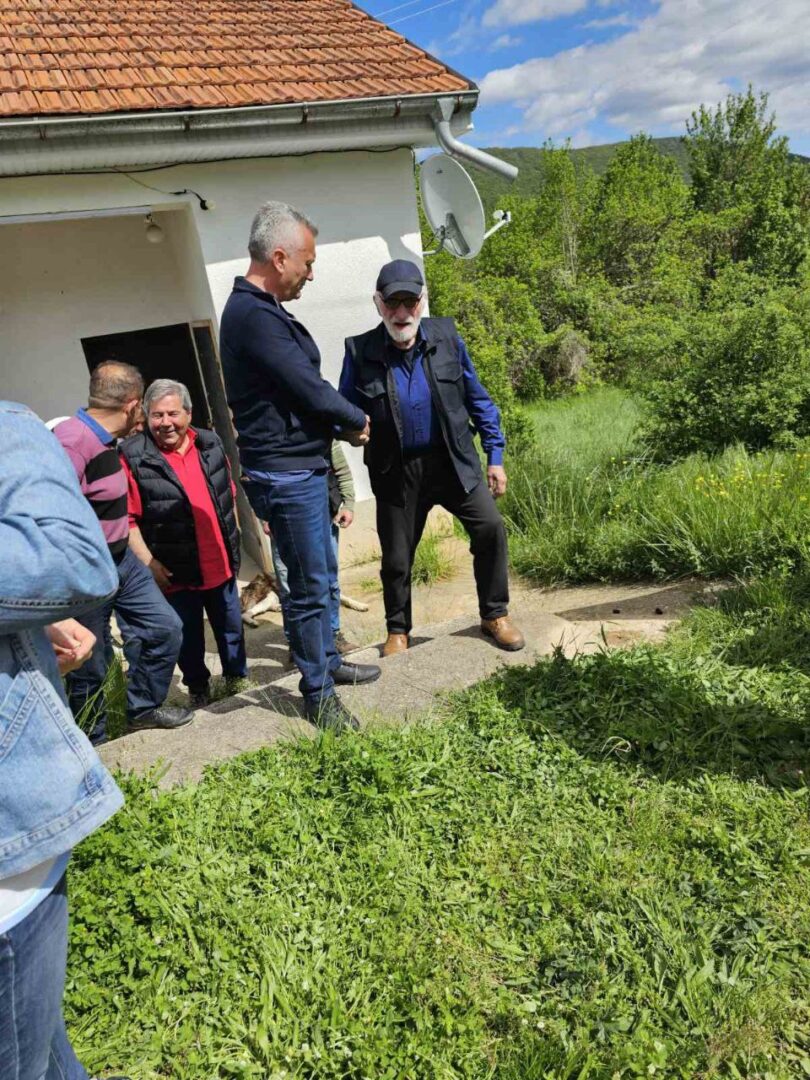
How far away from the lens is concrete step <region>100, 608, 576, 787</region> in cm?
314

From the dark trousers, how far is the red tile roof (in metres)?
3.47

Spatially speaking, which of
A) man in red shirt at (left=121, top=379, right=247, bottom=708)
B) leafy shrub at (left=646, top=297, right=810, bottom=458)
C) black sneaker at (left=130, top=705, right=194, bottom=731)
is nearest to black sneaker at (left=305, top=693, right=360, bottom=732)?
black sneaker at (left=130, top=705, right=194, bottom=731)

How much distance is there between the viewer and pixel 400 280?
3.66 metres

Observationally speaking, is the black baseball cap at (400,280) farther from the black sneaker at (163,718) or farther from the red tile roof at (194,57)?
the red tile roof at (194,57)

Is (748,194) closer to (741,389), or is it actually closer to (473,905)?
(741,389)

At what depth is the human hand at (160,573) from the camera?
411cm

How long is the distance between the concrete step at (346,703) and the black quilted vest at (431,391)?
0.85 m

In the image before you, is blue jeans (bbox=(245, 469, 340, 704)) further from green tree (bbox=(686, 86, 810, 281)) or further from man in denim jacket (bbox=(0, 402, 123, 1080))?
green tree (bbox=(686, 86, 810, 281))

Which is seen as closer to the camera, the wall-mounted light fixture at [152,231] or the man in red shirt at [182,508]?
the man in red shirt at [182,508]

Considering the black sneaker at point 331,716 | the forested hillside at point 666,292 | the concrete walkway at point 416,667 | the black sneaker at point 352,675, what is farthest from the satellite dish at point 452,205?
the black sneaker at point 331,716

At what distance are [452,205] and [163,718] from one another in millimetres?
5264

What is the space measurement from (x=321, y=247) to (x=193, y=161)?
116 cm

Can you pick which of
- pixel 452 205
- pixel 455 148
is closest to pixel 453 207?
pixel 452 205

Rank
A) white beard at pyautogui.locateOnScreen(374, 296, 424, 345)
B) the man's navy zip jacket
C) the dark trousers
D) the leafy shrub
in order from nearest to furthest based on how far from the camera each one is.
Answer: the man's navy zip jacket → white beard at pyautogui.locateOnScreen(374, 296, 424, 345) → the dark trousers → the leafy shrub
